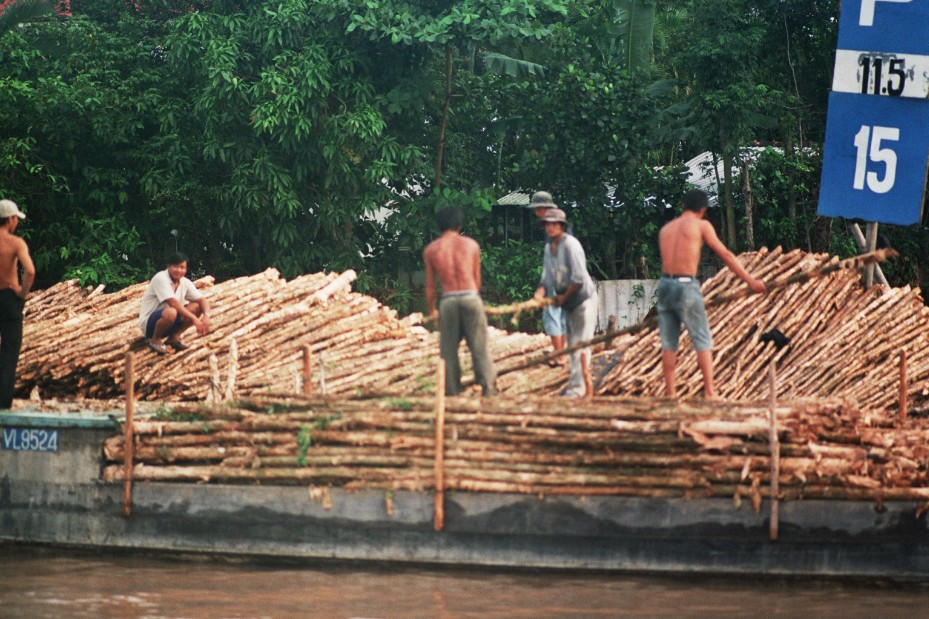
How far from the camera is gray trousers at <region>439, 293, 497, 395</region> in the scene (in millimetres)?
9164

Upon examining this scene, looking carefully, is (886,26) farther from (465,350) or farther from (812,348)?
(465,350)

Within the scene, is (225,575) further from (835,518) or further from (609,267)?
(609,267)

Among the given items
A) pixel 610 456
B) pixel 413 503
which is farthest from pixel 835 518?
pixel 413 503

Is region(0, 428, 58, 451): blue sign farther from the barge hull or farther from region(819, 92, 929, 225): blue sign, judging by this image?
region(819, 92, 929, 225): blue sign

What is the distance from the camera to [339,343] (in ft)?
37.3

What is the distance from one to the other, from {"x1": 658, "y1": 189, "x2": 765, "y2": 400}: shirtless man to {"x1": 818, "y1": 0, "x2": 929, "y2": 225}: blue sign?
212 centimetres

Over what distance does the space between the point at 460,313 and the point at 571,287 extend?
109 centimetres

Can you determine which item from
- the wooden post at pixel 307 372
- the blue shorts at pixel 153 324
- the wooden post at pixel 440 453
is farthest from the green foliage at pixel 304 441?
the blue shorts at pixel 153 324

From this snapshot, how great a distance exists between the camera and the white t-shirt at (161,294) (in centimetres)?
1107

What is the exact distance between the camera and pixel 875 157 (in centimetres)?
1091

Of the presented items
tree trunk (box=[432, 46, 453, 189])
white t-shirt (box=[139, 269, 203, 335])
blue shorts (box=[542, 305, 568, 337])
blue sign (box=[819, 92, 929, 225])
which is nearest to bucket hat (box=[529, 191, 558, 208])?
A: blue shorts (box=[542, 305, 568, 337])

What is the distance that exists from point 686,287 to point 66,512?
16.6 feet

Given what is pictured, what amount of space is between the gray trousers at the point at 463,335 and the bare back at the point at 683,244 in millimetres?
1516

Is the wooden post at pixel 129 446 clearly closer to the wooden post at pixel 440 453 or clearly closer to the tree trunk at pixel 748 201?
the wooden post at pixel 440 453
